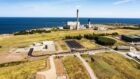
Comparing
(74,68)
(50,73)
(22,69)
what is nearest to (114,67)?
(74,68)

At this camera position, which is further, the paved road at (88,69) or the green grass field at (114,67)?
the green grass field at (114,67)

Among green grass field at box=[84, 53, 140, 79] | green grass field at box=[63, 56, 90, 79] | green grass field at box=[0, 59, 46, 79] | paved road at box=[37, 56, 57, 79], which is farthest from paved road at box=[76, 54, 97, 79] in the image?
green grass field at box=[0, 59, 46, 79]

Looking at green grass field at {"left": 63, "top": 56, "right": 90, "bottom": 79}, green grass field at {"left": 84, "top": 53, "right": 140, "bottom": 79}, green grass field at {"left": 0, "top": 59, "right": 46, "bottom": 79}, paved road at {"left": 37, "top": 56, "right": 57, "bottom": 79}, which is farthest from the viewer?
green grass field at {"left": 84, "top": 53, "right": 140, "bottom": 79}

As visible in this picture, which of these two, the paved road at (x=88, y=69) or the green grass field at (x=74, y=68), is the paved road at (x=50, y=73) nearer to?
the green grass field at (x=74, y=68)

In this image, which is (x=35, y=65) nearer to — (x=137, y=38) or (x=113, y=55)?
(x=113, y=55)

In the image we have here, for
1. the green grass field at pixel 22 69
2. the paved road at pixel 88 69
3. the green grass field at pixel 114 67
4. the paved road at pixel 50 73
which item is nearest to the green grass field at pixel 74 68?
the paved road at pixel 88 69

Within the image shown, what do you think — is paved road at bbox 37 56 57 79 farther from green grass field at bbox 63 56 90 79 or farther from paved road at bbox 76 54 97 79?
paved road at bbox 76 54 97 79

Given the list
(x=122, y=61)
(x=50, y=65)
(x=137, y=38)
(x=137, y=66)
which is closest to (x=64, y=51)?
(x=50, y=65)
